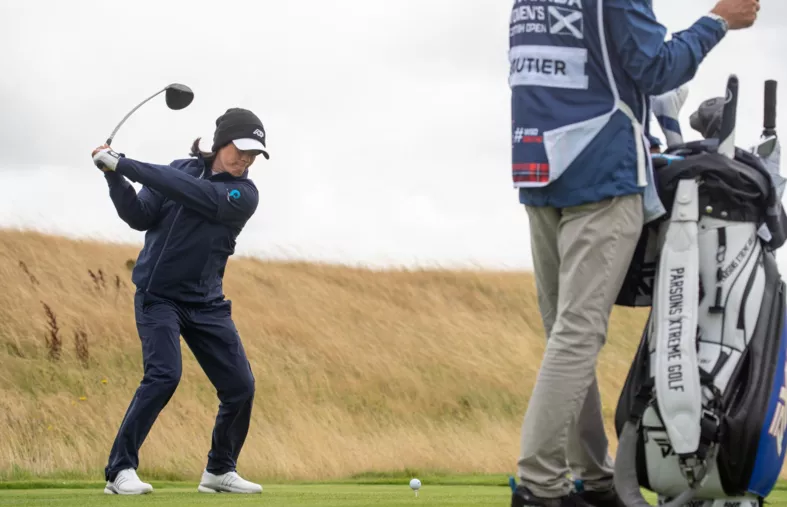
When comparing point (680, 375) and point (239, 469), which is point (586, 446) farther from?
point (239, 469)

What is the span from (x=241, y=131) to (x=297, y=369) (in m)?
8.67

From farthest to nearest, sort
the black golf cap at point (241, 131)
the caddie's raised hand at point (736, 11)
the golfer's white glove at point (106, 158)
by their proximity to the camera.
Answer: the black golf cap at point (241, 131) < the golfer's white glove at point (106, 158) < the caddie's raised hand at point (736, 11)

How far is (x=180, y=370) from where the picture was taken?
638 centimetres

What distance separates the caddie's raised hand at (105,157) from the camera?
232 inches

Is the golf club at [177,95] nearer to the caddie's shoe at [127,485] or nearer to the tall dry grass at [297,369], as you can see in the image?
the caddie's shoe at [127,485]

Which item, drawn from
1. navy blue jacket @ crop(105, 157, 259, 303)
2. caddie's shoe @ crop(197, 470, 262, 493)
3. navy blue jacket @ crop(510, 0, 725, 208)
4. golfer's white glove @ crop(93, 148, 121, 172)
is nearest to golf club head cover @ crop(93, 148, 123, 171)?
golfer's white glove @ crop(93, 148, 121, 172)

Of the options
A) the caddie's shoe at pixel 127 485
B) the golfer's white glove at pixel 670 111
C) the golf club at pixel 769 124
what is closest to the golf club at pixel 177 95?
the caddie's shoe at pixel 127 485

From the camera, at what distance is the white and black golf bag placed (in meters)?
3.72

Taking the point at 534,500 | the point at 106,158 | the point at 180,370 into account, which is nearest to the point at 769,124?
the point at 534,500

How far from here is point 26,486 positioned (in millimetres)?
7344

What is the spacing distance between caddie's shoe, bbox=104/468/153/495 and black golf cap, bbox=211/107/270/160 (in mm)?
1692

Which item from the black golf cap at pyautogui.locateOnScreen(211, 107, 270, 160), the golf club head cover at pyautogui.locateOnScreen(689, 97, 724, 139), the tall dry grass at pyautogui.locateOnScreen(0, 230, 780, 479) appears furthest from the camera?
the tall dry grass at pyautogui.locateOnScreen(0, 230, 780, 479)

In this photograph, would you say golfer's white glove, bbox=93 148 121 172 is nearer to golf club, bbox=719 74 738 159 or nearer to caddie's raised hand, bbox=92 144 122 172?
caddie's raised hand, bbox=92 144 122 172

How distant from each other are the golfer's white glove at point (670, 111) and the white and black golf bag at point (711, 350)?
0.38 meters
